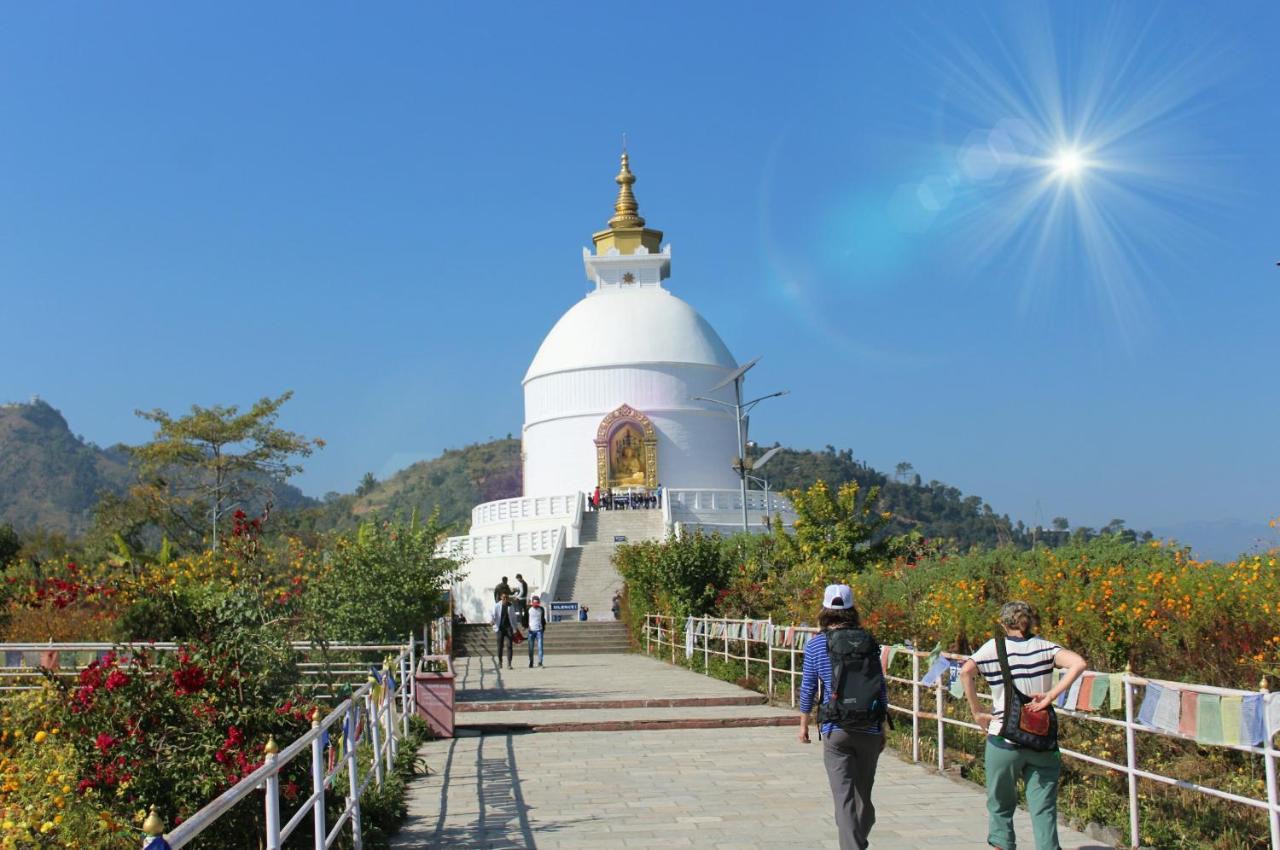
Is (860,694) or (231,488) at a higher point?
(231,488)

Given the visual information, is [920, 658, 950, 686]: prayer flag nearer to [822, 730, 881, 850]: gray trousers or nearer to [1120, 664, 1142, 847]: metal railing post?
[1120, 664, 1142, 847]: metal railing post

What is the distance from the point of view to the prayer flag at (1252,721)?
666 cm

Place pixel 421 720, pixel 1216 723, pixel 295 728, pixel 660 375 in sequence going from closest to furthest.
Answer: pixel 1216 723 → pixel 295 728 → pixel 421 720 → pixel 660 375

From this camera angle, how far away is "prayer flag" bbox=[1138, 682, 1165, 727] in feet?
24.7

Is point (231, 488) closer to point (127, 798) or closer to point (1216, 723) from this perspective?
point (127, 798)

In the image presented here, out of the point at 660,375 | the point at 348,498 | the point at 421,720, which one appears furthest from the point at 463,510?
the point at 421,720

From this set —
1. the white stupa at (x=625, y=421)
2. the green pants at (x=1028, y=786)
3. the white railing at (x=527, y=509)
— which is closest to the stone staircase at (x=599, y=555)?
the white stupa at (x=625, y=421)

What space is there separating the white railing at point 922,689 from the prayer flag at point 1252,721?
41 millimetres

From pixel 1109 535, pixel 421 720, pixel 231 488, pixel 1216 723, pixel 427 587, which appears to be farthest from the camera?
pixel 231 488

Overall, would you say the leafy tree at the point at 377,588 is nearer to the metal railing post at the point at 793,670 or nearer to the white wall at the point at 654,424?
the metal railing post at the point at 793,670

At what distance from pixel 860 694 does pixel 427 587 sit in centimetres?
1369

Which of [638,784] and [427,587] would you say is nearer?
[638,784]

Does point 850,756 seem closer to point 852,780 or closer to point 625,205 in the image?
point 852,780

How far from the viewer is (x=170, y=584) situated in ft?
69.4
